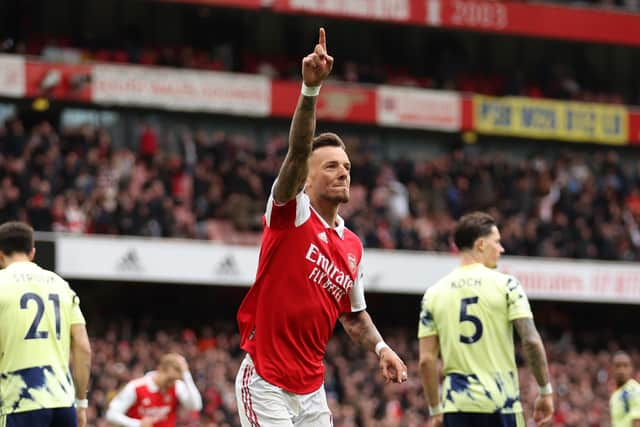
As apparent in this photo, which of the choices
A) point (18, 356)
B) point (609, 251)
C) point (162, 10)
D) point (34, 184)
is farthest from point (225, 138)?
point (18, 356)

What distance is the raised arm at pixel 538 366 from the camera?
29.0ft

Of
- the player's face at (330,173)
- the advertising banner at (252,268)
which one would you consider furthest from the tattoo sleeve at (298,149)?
the advertising banner at (252,268)

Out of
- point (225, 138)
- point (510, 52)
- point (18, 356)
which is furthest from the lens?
point (510, 52)

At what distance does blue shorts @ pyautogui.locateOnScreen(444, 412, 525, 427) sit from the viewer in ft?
29.8

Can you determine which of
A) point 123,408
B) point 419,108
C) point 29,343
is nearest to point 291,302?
point 29,343

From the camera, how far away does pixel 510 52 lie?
36.2 meters

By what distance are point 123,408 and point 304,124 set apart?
284 inches

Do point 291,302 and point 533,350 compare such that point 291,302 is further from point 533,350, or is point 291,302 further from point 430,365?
point 430,365

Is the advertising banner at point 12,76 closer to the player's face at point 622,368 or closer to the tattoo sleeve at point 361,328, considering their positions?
the player's face at point 622,368

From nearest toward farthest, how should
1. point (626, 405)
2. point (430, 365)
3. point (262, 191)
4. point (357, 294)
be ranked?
point (357, 294) → point (430, 365) → point (626, 405) → point (262, 191)

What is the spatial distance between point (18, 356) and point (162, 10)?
23.8m

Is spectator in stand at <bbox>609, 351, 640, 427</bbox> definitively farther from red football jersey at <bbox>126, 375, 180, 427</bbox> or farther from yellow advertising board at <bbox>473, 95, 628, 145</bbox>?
yellow advertising board at <bbox>473, 95, 628, 145</bbox>

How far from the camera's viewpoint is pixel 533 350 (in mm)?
8914

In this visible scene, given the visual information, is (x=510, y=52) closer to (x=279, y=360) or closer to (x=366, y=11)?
(x=366, y=11)
